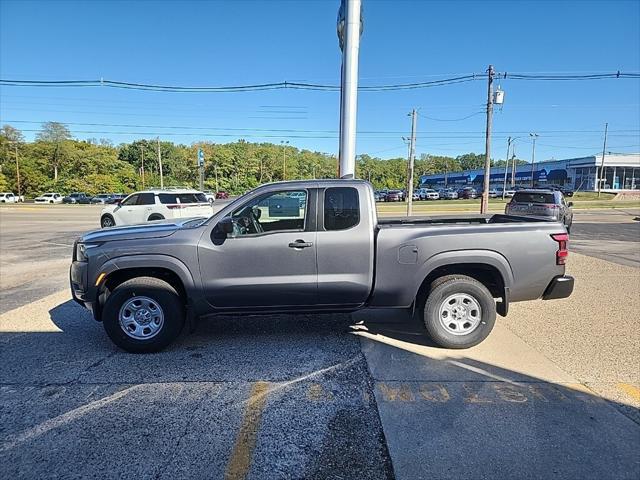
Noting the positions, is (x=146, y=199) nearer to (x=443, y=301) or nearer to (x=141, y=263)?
(x=141, y=263)

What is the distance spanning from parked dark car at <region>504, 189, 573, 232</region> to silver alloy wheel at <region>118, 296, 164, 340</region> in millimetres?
15219

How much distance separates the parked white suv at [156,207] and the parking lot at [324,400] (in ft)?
38.6

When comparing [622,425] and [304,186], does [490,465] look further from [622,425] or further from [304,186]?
[304,186]

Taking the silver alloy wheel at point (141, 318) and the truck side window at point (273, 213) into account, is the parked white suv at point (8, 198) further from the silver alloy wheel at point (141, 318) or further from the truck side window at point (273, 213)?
the truck side window at point (273, 213)

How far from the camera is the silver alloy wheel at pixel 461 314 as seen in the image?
15.6 ft

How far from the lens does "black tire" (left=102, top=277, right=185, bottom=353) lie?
4512 mm

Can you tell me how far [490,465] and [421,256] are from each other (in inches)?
90.7

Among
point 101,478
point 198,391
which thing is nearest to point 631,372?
point 198,391

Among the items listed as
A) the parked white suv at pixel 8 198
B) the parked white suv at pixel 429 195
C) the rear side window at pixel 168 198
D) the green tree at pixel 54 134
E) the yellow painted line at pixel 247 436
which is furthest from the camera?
the green tree at pixel 54 134

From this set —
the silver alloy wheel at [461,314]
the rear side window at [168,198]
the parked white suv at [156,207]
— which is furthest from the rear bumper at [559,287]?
the rear side window at [168,198]

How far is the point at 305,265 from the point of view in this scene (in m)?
4.58

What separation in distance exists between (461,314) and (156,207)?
15245 mm

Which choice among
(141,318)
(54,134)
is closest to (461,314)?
(141,318)

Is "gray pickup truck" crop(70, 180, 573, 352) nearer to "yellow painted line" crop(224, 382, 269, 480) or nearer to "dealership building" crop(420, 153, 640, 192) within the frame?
"yellow painted line" crop(224, 382, 269, 480)
